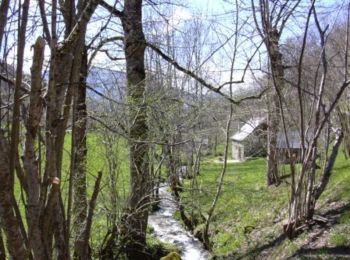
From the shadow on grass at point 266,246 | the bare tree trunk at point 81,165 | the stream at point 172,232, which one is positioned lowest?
the stream at point 172,232

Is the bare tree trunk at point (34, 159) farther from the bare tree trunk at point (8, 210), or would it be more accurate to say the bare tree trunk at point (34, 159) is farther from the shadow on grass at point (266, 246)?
the shadow on grass at point (266, 246)

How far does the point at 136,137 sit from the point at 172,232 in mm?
5635

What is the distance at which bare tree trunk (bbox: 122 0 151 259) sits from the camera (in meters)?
8.04

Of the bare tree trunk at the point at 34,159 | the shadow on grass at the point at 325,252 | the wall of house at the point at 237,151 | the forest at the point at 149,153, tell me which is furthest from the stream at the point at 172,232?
the wall of house at the point at 237,151

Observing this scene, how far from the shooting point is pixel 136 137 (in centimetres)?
791

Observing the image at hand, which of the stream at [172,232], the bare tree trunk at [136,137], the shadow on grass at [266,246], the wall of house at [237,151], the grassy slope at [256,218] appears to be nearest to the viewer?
the grassy slope at [256,218]

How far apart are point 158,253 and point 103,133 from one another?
11.3ft

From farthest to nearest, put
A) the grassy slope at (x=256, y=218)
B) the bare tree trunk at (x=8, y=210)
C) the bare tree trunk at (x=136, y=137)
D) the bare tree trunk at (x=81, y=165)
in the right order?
the bare tree trunk at (x=136, y=137), the grassy slope at (x=256, y=218), the bare tree trunk at (x=81, y=165), the bare tree trunk at (x=8, y=210)

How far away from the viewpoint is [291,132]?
1074cm

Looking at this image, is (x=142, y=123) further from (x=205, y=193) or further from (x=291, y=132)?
(x=291, y=132)

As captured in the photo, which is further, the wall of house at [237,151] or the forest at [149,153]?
the wall of house at [237,151]

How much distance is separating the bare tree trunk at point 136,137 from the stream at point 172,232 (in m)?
0.63

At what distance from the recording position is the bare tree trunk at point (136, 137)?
8.04m

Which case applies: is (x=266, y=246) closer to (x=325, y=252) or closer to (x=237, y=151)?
(x=325, y=252)
